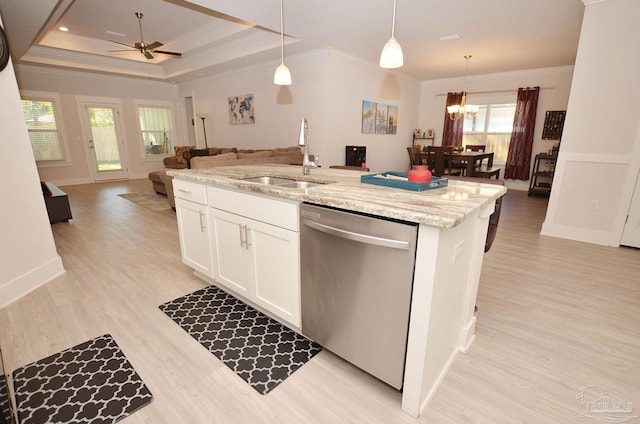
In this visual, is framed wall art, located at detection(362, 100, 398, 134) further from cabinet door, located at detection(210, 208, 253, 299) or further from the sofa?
cabinet door, located at detection(210, 208, 253, 299)

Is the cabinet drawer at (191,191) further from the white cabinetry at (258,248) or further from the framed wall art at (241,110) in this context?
the framed wall art at (241,110)

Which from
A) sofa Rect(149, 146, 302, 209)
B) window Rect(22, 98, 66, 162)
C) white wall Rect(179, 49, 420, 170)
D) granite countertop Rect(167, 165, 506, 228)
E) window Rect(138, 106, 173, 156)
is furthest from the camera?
window Rect(138, 106, 173, 156)

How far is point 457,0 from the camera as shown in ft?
11.1

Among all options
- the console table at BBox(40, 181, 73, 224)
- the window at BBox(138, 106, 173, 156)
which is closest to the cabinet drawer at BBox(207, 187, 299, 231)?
the console table at BBox(40, 181, 73, 224)

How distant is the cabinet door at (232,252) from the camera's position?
6.29 feet

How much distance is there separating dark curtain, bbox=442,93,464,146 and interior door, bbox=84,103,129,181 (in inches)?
328

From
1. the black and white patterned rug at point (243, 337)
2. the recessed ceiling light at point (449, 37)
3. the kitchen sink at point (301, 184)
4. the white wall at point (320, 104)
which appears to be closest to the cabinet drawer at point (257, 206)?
the kitchen sink at point (301, 184)

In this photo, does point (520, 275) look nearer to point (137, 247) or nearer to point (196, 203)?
point (196, 203)

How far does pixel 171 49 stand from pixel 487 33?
610 cm

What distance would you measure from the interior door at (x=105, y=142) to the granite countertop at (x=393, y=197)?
289 inches

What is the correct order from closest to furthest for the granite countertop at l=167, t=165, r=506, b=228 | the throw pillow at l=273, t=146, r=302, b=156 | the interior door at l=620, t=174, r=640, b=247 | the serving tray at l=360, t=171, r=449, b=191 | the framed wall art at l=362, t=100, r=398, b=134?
the granite countertop at l=167, t=165, r=506, b=228, the serving tray at l=360, t=171, r=449, b=191, the interior door at l=620, t=174, r=640, b=247, the throw pillow at l=273, t=146, r=302, b=156, the framed wall art at l=362, t=100, r=398, b=134

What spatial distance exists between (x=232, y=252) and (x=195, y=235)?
510 millimetres

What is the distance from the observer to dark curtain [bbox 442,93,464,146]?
7.39m

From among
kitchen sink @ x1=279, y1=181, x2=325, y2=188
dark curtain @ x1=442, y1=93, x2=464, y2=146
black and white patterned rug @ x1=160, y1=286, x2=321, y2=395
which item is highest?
dark curtain @ x1=442, y1=93, x2=464, y2=146
